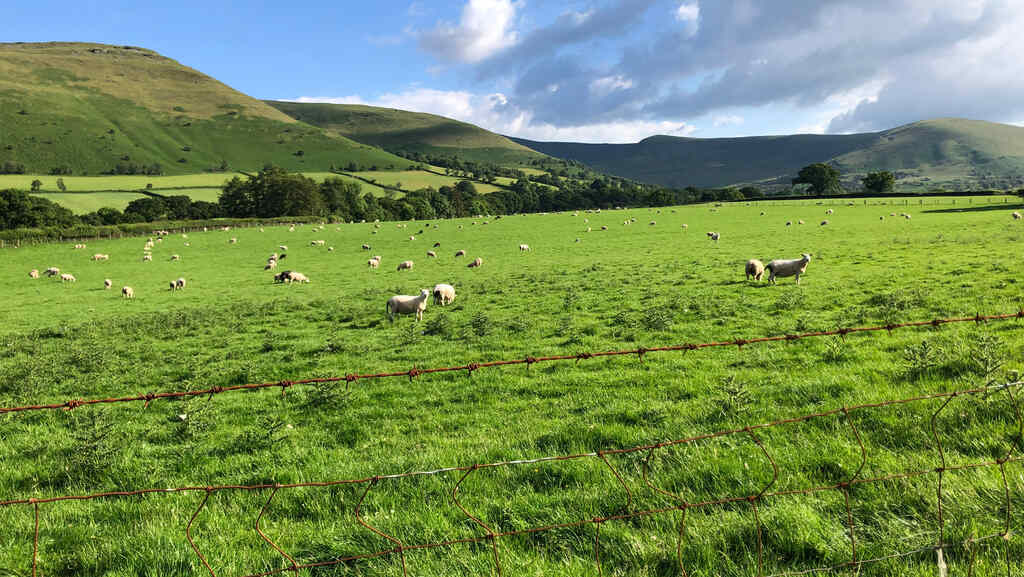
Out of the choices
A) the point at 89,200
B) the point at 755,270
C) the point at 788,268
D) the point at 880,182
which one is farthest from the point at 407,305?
the point at 89,200

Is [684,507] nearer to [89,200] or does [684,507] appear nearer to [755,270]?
[755,270]

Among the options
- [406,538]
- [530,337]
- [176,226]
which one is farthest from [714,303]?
[176,226]

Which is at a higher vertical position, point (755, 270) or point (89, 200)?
point (89, 200)

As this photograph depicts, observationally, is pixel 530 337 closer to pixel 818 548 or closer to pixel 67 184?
pixel 818 548

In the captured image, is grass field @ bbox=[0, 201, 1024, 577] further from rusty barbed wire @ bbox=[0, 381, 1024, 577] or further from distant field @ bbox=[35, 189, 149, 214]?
distant field @ bbox=[35, 189, 149, 214]

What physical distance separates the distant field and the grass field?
119133 mm

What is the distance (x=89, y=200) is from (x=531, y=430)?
153 meters

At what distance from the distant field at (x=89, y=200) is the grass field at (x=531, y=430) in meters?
119

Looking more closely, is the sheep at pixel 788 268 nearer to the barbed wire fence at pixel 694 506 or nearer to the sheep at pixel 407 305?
the sheep at pixel 407 305

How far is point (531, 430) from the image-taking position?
6688mm

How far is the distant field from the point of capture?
104900mm

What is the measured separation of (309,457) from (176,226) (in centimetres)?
8439

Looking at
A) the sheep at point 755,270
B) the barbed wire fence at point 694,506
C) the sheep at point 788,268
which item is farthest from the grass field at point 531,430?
the sheep at point 755,270

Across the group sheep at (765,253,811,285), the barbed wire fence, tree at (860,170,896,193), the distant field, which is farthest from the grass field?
the distant field
